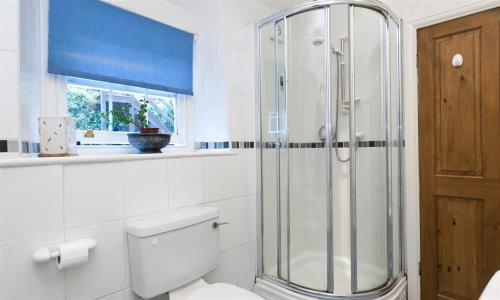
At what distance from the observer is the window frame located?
1.44 metres

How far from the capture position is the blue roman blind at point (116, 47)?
1369 mm

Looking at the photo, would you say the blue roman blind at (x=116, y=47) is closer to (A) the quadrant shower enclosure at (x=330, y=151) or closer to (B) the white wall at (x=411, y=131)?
(A) the quadrant shower enclosure at (x=330, y=151)

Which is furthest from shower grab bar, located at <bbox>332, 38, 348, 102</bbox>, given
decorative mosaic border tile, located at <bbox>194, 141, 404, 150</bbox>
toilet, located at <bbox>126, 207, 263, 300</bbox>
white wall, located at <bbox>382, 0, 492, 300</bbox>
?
toilet, located at <bbox>126, 207, 263, 300</bbox>

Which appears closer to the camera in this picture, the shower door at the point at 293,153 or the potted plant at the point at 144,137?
the potted plant at the point at 144,137

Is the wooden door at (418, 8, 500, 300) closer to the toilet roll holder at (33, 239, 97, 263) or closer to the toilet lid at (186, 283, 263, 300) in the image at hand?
the toilet lid at (186, 283, 263, 300)

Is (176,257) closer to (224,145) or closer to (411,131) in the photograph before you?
(224,145)

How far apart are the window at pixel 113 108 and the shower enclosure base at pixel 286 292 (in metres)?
1.10

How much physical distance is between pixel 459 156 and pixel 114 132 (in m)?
2.06

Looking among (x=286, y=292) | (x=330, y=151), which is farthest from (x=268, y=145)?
(x=286, y=292)

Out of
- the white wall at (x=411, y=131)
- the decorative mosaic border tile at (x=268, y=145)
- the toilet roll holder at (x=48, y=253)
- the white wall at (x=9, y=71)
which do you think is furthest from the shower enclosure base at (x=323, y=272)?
the white wall at (x=9, y=71)

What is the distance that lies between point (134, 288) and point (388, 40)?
78.7 inches

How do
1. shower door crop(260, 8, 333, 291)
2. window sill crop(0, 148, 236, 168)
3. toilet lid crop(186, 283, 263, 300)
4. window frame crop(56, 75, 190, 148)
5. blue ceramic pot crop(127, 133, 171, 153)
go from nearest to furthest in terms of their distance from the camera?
window sill crop(0, 148, 236, 168) < toilet lid crop(186, 283, 263, 300) < window frame crop(56, 75, 190, 148) < blue ceramic pot crop(127, 133, 171, 153) < shower door crop(260, 8, 333, 291)

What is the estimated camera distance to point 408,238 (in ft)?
6.20

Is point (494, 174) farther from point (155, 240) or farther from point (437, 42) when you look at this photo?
point (155, 240)
